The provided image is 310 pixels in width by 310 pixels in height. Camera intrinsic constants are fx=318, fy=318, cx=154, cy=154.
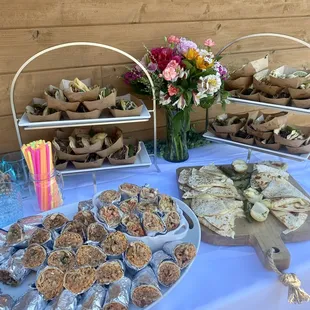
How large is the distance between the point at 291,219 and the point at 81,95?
684mm

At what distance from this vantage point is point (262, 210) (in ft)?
2.81

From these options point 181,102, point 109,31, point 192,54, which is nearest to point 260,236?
point 181,102

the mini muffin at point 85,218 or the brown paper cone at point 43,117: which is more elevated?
the brown paper cone at point 43,117

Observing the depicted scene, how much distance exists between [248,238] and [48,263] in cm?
48

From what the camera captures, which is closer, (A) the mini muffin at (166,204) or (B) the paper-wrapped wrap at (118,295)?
(B) the paper-wrapped wrap at (118,295)

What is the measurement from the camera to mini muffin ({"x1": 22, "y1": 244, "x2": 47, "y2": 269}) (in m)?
0.64

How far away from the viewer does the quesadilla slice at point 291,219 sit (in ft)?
2.68

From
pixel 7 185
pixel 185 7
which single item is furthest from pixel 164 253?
pixel 185 7

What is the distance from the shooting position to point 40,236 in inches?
27.4

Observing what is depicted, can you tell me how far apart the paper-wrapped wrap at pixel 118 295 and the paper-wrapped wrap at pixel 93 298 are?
0.01 metres

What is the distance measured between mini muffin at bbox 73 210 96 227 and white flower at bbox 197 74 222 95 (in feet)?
1.63

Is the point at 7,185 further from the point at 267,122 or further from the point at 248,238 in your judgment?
the point at 267,122

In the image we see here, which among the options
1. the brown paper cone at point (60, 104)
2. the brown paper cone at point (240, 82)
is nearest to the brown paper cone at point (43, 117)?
the brown paper cone at point (60, 104)

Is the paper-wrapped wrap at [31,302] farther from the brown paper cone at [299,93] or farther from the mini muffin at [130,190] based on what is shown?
the brown paper cone at [299,93]
